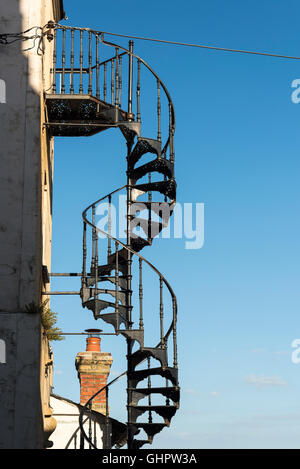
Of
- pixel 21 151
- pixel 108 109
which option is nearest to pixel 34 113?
pixel 21 151

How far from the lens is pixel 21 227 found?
9.77 m

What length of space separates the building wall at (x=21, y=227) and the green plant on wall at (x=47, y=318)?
5cm

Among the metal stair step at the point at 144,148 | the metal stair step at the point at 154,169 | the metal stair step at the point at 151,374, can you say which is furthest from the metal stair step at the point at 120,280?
the metal stair step at the point at 144,148

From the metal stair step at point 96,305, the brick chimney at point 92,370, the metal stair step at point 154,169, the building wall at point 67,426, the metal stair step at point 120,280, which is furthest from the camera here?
the brick chimney at point 92,370

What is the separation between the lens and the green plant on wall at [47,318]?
9.47 m

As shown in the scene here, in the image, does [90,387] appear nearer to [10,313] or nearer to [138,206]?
[138,206]

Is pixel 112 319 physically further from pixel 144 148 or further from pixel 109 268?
pixel 144 148

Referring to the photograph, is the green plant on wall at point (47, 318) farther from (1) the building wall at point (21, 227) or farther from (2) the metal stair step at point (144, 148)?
(2) the metal stair step at point (144, 148)

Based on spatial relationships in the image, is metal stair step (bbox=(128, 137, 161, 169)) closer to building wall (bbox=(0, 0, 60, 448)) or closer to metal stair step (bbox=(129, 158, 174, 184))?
metal stair step (bbox=(129, 158, 174, 184))

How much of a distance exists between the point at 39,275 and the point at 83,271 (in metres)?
1.44

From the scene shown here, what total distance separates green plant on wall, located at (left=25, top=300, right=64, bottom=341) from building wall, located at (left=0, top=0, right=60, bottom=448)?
0.17 ft

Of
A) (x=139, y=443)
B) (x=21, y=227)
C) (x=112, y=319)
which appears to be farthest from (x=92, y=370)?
(x=21, y=227)

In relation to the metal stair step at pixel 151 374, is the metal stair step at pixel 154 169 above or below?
above

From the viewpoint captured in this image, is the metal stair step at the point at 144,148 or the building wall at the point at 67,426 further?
the building wall at the point at 67,426
